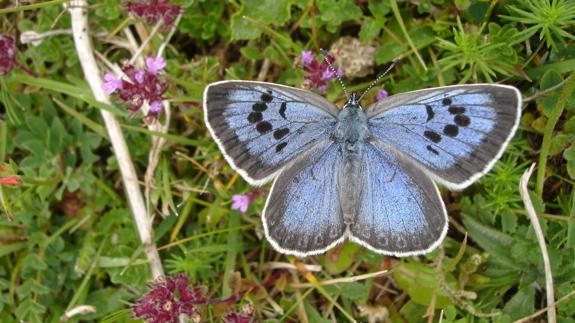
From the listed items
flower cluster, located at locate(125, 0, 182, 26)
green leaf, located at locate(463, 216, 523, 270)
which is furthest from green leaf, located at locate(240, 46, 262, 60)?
green leaf, located at locate(463, 216, 523, 270)

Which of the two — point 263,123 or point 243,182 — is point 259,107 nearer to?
point 263,123

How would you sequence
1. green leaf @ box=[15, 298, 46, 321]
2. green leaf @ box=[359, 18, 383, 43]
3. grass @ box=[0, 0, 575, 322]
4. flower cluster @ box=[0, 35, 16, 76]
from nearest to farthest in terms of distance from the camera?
grass @ box=[0, 0, 575, 322] < green leaf @ box=[359, 18, 383, 43] < flower cluster @ box=[0, 35, 16, 76] < green leaf @ box=[15, 298, 46, 321]

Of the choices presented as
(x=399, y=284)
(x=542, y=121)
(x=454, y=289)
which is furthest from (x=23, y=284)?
(x=542, y=121)

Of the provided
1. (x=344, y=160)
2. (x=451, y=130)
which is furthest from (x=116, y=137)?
(x=451, y=130)

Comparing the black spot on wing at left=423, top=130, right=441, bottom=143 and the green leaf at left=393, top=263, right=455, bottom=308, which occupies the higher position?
the black spot on wing at left=423, top=130, right=441, bottom=143

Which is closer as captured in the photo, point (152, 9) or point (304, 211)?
point (304, 211)

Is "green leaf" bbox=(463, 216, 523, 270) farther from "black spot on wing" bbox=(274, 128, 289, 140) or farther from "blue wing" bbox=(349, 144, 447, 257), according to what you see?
"black spot on wing" bbox=(274, 128, 289, 140)

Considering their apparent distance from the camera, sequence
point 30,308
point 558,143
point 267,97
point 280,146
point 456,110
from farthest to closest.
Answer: point 30,308 < point 558,143 < point 280,146 < point 267,97 < point 456,110
